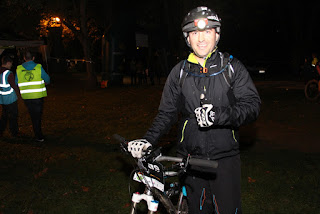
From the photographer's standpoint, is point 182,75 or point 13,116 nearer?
point 182,75

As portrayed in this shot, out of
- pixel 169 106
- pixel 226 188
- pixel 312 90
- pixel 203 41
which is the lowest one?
pixel 312 90

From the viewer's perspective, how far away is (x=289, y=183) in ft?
21.1

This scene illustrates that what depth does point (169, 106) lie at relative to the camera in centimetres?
330

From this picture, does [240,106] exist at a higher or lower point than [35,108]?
higher

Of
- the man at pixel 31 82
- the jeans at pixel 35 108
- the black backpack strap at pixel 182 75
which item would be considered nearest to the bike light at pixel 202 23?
the black backpack strap at pixel 182 75

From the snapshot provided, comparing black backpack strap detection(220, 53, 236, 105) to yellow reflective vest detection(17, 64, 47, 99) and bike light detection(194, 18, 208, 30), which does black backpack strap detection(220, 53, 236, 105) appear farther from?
yellow reflective vest detection(17, 64, 47, 99)

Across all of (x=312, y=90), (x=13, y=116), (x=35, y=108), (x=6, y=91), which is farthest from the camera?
(x=312, y=90)

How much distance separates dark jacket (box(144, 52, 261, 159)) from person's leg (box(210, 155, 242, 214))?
111 millimetres

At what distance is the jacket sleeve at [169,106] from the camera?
3236mm

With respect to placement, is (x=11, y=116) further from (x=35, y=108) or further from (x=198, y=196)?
(x=198, y=196)

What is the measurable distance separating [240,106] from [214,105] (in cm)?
23

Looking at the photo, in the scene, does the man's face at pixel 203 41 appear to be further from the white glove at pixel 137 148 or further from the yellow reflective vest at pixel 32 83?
the yellow reflective vest at pixel 32 83

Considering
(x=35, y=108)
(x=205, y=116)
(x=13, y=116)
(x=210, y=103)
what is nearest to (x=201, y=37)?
(x=210, y=103)

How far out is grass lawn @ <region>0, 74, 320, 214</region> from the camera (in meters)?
5.75
